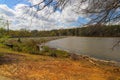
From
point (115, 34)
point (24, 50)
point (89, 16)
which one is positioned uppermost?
point (89, 16)

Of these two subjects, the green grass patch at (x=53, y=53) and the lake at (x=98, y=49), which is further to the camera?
the lake at (x=98, y=49)

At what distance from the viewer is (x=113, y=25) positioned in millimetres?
7328

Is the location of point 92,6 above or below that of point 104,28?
above

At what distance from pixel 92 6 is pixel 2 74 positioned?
17.7 feet

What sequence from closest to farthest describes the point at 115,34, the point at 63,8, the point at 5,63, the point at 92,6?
the point at 63,8
the point at 92,6
the point at 115,34
the point at 5,63

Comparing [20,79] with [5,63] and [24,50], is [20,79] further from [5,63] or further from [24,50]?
[24,50]

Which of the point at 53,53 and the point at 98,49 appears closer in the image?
the point at 53,53

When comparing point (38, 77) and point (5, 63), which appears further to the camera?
point (5, 63)

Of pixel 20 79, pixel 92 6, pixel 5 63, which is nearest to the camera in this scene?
pixel 92 6

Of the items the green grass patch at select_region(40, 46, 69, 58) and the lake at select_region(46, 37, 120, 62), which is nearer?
the green grass patch at select_region(40, 46, 69, 58)

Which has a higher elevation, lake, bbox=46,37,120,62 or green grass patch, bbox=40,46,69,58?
green grass patch, bbox=40,46,69,58

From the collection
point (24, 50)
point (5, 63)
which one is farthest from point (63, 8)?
point (24, 50)

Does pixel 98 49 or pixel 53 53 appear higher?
pixel 53 53

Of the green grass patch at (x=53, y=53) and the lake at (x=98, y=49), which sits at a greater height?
the green grass patch at (x=53, y=53)
